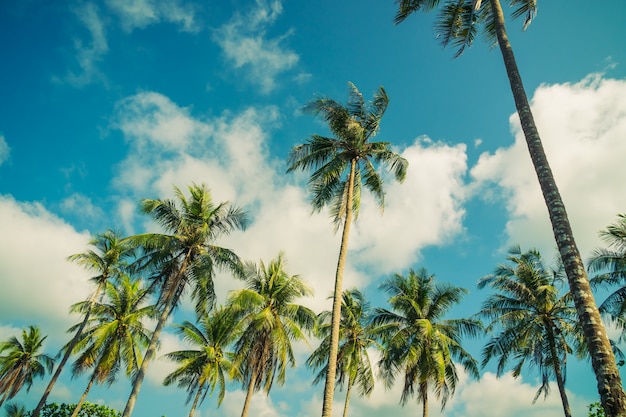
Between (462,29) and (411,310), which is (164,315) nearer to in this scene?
(411,310)

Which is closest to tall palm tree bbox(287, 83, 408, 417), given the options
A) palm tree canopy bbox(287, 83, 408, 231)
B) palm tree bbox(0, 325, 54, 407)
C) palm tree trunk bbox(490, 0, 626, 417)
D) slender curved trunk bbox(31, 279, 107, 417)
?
palm tree canopy bbox(287, 83, 408, 231)

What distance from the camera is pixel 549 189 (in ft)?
24.9

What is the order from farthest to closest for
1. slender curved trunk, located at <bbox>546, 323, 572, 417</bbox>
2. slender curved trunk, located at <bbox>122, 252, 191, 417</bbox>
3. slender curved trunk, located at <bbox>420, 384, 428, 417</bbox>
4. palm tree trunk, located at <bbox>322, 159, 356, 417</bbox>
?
1. slender curved trunk, located at <bbox>420, 384, 428, 417</bbox>
2. slender curved trunk, located at <bbox>546, 323, 572, 417</bbox>
3. slender curved trunk, located at <bbox>122, 252, 191, 417</bbox>
4. palm tree trunk, located at <bbox>322, 159, 356, 417</bbox>

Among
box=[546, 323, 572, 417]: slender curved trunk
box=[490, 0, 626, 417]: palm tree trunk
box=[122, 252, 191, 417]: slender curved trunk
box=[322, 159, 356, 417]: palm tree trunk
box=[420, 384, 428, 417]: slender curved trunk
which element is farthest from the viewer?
box=[420, 384, 428, 417]: slender curved trunk

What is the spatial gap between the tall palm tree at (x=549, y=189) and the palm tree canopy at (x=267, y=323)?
14.0 metres

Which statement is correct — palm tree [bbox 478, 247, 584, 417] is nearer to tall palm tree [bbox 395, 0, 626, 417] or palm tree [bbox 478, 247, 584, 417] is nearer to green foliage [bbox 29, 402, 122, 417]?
tall palm tree [bbox 395, 0, 626, 417]

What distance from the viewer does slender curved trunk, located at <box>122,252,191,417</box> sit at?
17.2 meters

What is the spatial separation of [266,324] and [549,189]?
49.8ft

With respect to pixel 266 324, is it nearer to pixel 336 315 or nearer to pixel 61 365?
pixel 336 315

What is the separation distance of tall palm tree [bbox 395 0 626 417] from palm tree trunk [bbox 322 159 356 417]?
6870 mm

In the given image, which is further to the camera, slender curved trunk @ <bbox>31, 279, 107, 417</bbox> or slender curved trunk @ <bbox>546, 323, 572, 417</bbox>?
slender curved trunk @ <bbox>31, 279, 107, 417</bbox>

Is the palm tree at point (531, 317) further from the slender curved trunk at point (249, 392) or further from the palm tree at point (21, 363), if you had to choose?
the palm tree at point (21, 363)

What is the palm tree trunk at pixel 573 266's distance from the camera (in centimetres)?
527

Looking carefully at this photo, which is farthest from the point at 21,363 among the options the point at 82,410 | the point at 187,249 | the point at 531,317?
the point at 531,317
